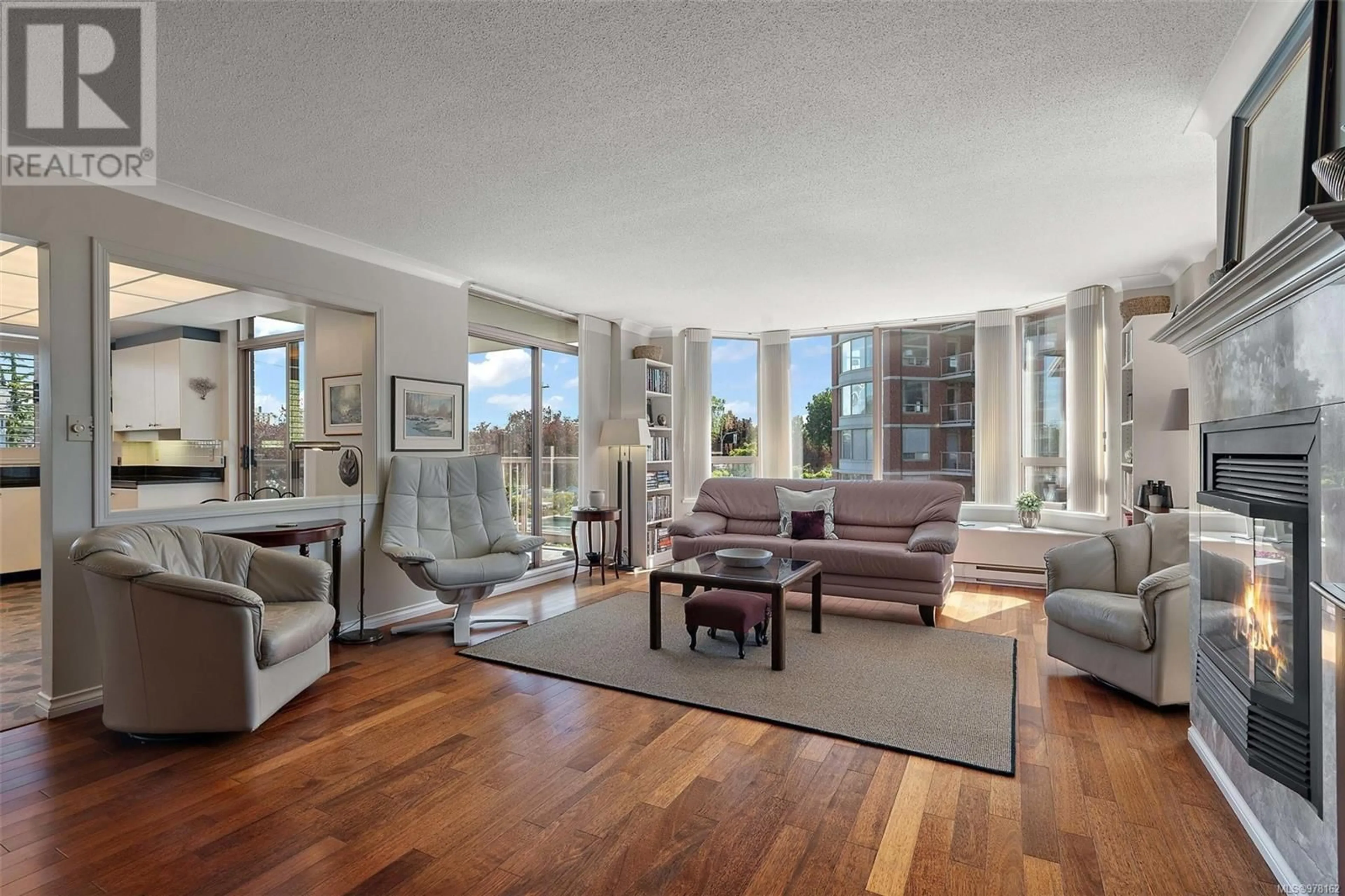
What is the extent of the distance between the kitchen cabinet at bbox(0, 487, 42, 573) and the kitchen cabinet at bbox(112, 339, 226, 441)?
3.34ft

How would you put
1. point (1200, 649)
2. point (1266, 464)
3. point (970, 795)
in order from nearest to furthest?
point (1266, 464), point (970, 795), point (1200, 649)

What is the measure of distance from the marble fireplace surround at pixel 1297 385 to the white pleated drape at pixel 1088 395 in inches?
136

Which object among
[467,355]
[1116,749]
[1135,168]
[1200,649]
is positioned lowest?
[1116,749]

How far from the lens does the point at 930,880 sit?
1794 millimetres

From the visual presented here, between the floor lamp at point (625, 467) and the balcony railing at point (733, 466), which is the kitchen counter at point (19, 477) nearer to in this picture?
the floor lamp at point (625, 467)

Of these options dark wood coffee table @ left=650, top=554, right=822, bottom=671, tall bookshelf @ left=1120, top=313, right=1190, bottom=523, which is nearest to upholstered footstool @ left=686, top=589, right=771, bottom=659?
dark wood coffee table @ left=650, top=554, right=822, bottom=671

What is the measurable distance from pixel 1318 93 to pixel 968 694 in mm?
2538

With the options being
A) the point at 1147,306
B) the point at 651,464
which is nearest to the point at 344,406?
the point at 651,464

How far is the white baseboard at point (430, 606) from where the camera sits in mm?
4359

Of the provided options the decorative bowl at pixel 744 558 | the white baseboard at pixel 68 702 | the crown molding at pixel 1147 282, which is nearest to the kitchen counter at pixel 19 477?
the white baseboard at pixel 68 702

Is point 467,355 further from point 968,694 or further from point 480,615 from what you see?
point 968,694

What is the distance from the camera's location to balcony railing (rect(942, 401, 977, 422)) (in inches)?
250

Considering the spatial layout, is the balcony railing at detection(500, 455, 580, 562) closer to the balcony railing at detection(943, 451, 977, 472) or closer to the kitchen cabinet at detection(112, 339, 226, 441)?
the kitchen cabinet at detection(112, 339, 226, 441)

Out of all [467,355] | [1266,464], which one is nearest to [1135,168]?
[1266,464]
